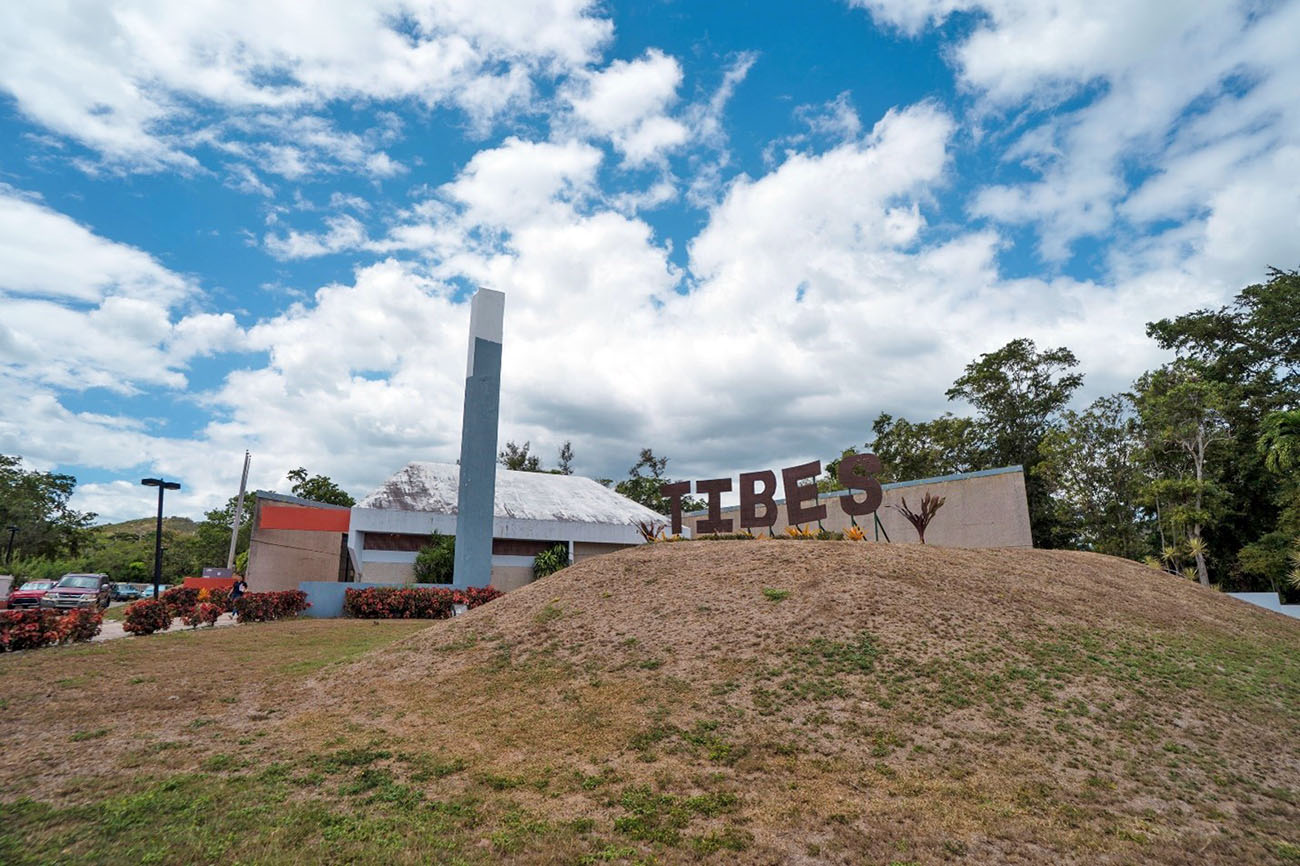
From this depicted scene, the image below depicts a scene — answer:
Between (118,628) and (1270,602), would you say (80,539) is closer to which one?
(118,628)

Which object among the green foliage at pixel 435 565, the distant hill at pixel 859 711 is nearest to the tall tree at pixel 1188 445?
the distant hill at pixel 859 711

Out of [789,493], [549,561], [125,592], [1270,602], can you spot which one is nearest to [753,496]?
[789,493]

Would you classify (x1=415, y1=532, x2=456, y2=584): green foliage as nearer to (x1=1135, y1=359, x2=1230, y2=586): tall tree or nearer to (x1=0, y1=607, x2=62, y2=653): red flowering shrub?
(x1=0, y1=607, x2=62, y2=653): red flowering shrub

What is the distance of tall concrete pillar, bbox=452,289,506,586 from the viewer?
25156 millimetres

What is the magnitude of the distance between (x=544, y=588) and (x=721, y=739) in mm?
8800

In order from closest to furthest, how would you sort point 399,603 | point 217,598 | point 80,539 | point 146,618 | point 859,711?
point 859,711 < point 146,618 < point 217,598 < point 399,603 < point 80,539

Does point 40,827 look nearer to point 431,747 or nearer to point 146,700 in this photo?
point 431,747

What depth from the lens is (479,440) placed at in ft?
83.0

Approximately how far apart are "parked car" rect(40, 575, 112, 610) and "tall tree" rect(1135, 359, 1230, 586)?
142 ft

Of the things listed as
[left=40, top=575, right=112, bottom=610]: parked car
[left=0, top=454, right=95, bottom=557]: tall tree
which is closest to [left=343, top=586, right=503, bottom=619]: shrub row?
[left=40, top=575, right=112, bottom=610]: parked car

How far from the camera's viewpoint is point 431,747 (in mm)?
9172

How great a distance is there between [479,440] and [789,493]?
467 inches

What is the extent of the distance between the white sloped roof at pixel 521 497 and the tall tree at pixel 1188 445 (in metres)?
23.9

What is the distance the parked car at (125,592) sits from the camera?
50000 millimetres
